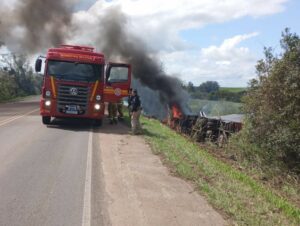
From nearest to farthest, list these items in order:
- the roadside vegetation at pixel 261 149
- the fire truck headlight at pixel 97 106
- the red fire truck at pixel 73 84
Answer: the roadside vegetation at pixel 261 149
the red fire truck at pixel 73 84
the fire truck headlight at pixel 97 106

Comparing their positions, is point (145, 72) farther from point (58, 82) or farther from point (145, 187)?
point (145, 187)

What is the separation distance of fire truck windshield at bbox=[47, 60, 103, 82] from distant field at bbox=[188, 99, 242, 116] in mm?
6231

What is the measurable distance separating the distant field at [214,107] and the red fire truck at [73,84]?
6092 millimetres

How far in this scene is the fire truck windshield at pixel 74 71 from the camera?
17859 millimetres

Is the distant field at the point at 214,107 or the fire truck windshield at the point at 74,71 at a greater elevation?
the fire truck windshield at the point at 74,71

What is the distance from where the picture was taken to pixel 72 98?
59.0 ft

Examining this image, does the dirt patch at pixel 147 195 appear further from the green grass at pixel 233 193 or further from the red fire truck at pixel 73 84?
the red fire truck at pixel 73 84

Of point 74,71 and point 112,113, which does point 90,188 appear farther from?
point 112,113

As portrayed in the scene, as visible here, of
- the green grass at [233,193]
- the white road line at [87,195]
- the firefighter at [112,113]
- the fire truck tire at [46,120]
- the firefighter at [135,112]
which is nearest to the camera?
the white road line at [87,195]

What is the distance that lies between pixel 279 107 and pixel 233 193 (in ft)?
23.2

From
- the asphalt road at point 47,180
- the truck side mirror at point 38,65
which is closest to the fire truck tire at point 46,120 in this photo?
the truck side mirror at point 38,65

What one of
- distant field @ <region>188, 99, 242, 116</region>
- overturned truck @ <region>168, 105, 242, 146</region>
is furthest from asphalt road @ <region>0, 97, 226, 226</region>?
distant field @ <region>188, 99, 242, 116</region>

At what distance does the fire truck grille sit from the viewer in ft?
58.6

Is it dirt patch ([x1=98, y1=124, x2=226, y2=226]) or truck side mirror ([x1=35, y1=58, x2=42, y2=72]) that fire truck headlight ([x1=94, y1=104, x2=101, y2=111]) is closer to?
truck side mirror ([x1=35, y1=58, x2=42, y2=72])
